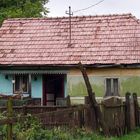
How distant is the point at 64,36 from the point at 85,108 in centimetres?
1228

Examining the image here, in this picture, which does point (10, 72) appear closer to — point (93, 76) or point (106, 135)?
→ point (93, 76)

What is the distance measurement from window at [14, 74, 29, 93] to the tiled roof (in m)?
1.22

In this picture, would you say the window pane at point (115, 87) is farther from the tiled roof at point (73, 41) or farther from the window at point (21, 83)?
the window at point (21, 83)

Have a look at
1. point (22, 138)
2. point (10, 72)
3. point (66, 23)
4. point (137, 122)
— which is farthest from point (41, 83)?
point (22, 138)

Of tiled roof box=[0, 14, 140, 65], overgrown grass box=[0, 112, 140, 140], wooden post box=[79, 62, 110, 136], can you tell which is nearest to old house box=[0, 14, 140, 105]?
tiled roof box=[0, 14, 140, 65]

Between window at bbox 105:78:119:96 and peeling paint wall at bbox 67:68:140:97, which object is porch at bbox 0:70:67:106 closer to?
peeling paint wall at bbox 67:68:140:97

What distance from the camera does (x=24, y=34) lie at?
91.6 ft

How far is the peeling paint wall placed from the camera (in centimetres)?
2469

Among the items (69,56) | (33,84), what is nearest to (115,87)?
(69,56)

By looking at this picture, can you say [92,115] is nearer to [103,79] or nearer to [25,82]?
[103,79]

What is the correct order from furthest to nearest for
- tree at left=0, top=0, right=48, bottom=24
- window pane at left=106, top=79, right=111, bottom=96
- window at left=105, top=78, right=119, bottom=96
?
1. tree at left=0, top=0, right=48, bottom=24
2. window pane at left=106, top=79, right=111, bottom=96
3. window at left=105, top=78, right=119, bottom=96

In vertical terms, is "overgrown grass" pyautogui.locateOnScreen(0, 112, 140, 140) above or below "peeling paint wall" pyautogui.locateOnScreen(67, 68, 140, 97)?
below

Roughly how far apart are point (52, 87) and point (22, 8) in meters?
16.3

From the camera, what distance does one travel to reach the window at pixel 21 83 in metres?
26.5
